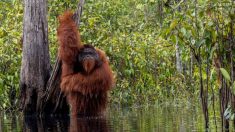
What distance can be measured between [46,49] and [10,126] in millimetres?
1983

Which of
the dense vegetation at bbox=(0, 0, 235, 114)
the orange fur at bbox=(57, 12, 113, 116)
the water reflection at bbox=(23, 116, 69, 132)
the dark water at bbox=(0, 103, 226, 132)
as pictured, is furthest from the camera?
the dense vegetation at bbox=(0, 0, 235, 114)

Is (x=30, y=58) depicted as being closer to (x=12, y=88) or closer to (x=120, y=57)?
(x=12, y=88)

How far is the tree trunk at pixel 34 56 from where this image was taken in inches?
359

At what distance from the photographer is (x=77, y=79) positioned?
8.88m

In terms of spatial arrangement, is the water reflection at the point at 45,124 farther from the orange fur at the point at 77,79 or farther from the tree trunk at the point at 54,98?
the orange fur at the point at 77,79

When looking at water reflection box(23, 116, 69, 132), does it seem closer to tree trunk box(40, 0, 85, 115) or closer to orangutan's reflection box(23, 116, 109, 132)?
orangutan's reflection box(23, 116, 109, 132)

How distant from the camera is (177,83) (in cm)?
1289

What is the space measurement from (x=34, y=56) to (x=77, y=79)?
0.85 metres

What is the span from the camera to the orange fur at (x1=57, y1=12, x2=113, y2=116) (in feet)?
28.3

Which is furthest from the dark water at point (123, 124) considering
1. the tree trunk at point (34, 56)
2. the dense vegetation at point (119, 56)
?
the dense vegetation at point (119, 56)

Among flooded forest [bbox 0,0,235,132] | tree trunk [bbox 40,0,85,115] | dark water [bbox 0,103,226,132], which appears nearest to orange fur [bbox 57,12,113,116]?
flooded forest [bbox 0,0,235,132]

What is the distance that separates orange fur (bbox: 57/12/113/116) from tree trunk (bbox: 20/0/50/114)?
0.56 meters

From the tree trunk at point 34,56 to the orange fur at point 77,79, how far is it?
56cm

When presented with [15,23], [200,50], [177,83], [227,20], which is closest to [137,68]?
[177,83]
